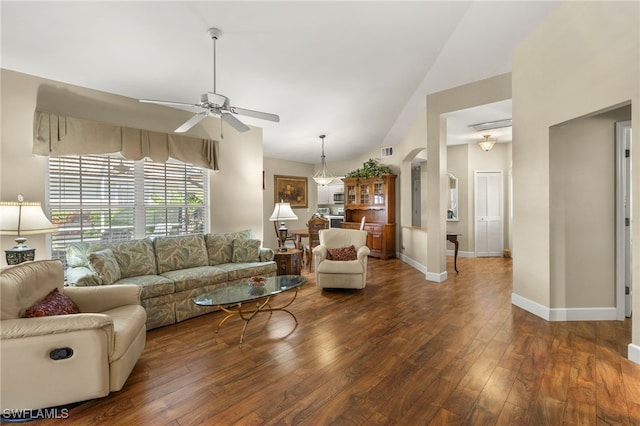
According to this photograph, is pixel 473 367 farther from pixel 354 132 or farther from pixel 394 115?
pixel 354 132

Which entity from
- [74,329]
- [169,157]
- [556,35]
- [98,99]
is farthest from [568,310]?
[98,99]

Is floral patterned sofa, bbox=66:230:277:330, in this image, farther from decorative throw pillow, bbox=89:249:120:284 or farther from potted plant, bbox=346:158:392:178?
potted plant, bbox=346:158:392:178

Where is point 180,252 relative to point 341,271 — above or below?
above

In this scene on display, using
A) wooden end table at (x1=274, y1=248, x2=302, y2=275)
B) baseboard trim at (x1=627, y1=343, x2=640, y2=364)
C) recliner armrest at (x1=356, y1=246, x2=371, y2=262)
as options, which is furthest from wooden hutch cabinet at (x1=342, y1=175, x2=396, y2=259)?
baseboard trim at (x1=627, y1=343, x2=640, y2=364)

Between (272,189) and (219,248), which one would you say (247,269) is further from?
(272,189)

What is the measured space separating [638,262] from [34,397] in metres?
4.39

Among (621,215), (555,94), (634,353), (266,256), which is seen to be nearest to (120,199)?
(266,256)

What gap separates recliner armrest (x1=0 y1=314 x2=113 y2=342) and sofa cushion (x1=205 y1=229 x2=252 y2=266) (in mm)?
2236

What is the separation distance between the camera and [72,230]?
3.61 m

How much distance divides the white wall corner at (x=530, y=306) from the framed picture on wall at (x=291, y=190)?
19.1ft

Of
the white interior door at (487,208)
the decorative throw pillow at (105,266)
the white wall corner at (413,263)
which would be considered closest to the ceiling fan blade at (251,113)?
the decorative throw pillow at (105,266)

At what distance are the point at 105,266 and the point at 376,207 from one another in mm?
5566

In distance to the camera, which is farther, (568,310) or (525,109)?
(525,109)

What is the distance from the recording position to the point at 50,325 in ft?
6.09
